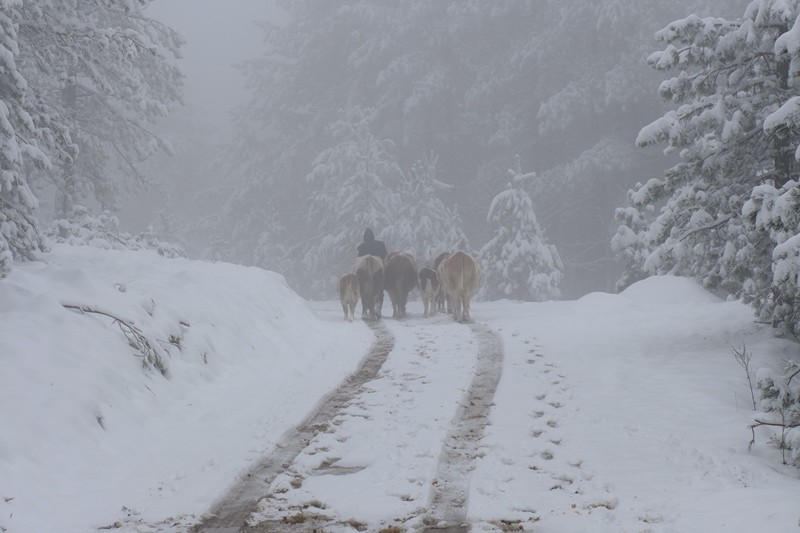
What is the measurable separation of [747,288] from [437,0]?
30.0m

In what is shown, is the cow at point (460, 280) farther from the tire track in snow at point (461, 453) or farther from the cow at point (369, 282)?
the tire track in snow at point (461, 453)

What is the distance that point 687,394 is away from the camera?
24.1 ft

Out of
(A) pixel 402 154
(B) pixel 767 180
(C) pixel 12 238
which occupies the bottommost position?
(C) pixel 12 238

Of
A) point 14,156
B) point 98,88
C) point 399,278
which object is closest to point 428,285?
point 399,278

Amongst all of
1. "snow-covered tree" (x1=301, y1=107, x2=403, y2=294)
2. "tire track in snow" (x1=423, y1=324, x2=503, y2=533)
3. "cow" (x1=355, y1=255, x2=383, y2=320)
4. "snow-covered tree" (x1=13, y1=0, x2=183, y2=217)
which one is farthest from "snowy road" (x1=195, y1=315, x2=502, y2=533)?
"snow-covered tree" (x1=301, y1=107, x2=403, y2=294)

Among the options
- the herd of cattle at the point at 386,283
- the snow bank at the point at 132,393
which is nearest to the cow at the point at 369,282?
the herd of cattle at the point at 386,283

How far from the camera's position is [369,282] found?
52.8 ft

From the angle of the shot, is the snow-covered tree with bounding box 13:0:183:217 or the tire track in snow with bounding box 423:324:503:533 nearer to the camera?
the tire track in snow with bounding box 423:324:503:533

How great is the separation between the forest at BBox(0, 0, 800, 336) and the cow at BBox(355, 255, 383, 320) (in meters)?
5.61

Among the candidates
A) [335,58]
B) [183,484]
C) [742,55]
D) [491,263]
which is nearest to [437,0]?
[335,58]

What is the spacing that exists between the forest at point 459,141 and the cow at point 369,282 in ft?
18.4

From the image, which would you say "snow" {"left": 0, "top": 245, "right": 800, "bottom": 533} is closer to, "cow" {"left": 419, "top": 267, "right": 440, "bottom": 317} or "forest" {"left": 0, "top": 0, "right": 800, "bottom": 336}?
"forest" {"left": 0, "top": 0, "right": 800, "bottom": 336}

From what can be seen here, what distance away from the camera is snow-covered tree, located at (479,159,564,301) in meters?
24.2

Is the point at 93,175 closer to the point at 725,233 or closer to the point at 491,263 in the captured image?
the point at 491,263
